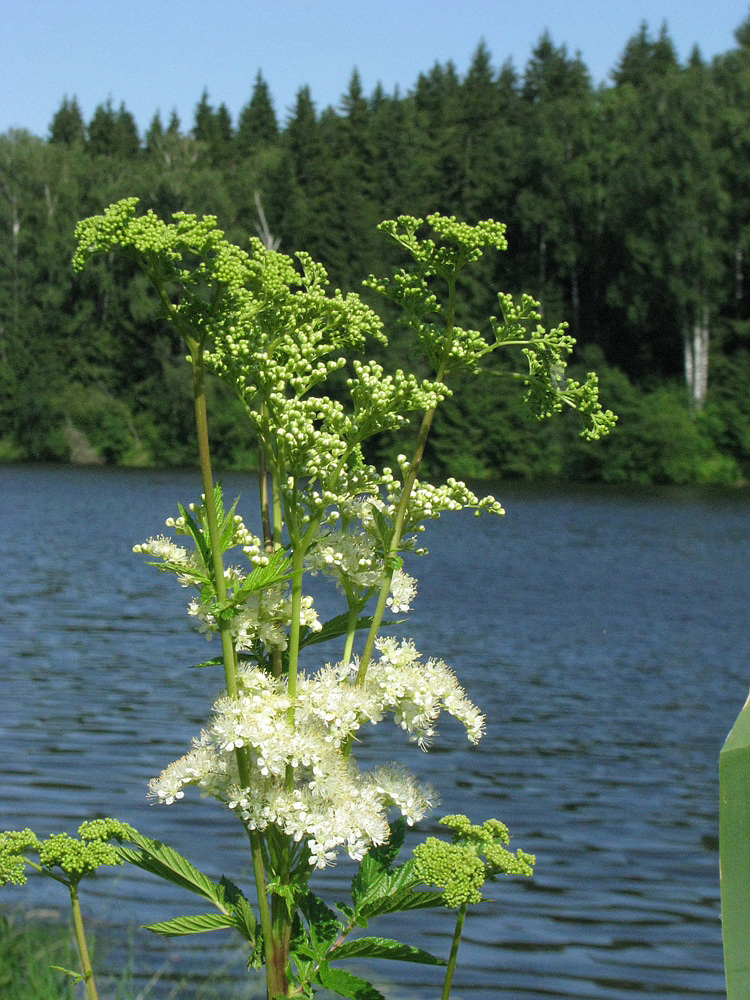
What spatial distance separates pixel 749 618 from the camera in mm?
22453

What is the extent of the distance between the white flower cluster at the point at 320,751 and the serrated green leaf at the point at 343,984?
0.21m

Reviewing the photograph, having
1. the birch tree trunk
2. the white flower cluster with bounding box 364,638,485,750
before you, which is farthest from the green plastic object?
the birch tree trunk

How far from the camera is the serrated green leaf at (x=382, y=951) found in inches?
88.1

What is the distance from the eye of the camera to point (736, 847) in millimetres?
998

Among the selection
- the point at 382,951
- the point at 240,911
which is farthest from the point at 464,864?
the point at 240,911

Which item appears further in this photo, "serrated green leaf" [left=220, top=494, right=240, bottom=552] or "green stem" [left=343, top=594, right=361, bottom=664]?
"green stem" [left=343, top=594, right=361, bottom=664]

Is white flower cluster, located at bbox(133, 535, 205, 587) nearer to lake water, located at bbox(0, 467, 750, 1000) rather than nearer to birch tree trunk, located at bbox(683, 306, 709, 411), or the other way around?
lake water, located at bbox(0, 467, 750, 1000)

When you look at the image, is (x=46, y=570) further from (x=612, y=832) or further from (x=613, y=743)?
(x=612, y=832)

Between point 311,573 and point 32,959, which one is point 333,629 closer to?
point 311,573

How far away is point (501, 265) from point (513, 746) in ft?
214

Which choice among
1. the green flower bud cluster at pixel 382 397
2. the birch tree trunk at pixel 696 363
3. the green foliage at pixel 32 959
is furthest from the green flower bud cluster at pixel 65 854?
the birch tree trunk at pixel 696 363

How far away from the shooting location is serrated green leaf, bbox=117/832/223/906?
237 cm

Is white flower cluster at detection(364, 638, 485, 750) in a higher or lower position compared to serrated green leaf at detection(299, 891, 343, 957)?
higher

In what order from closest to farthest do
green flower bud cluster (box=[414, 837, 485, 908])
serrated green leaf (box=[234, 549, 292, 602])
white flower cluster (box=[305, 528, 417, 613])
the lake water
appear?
green flower bud cluster (box=[414, 837, 485, 908])
serrated green leaf (box=[234, 549, 292, 602])
white flower cluster (box=[305, 528, 417, 613])
the lake water
